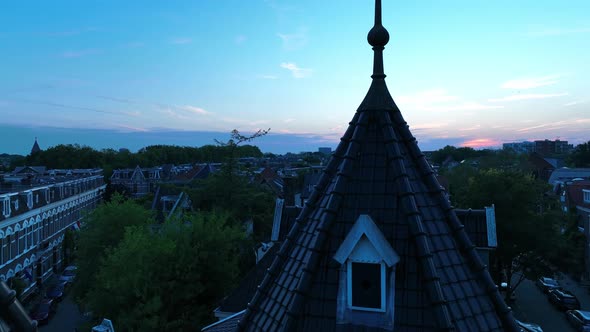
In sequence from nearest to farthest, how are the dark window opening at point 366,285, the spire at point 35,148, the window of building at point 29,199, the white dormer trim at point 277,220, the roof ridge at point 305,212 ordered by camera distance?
the dark window opening at point 366,285
the roof ridge at point 305,212
the white dormer trim at point 277,220
the window of building at point 29,199
the spire at point 35,148

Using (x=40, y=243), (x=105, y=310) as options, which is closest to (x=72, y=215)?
(x=40, y=243)

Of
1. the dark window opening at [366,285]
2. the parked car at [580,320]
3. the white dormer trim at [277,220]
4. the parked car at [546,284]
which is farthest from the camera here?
the parked car at [546,284]

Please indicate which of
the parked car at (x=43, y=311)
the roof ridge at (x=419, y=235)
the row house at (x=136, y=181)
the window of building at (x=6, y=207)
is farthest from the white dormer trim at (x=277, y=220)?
the row house at (x=136, y=181)

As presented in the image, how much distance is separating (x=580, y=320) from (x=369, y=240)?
27109 mm

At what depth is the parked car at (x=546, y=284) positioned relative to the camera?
32281 mm

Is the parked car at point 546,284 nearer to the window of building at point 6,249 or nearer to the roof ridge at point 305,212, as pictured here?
the roof ridge at point 305,212

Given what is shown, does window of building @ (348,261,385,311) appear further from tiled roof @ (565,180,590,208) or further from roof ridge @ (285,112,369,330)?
tiled roof @ (565,180,590,208)

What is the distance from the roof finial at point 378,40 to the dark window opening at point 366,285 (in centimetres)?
274

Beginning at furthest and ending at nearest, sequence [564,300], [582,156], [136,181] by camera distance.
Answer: [582,156], [136,181], [564,300]

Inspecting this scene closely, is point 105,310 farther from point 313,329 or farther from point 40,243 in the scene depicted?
point 40,243

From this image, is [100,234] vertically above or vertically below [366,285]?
below

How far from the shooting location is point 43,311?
28906 mm

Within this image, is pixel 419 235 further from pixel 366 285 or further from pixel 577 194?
pixel 577 194

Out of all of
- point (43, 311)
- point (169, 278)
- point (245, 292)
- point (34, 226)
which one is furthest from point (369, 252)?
point (34, 226)
